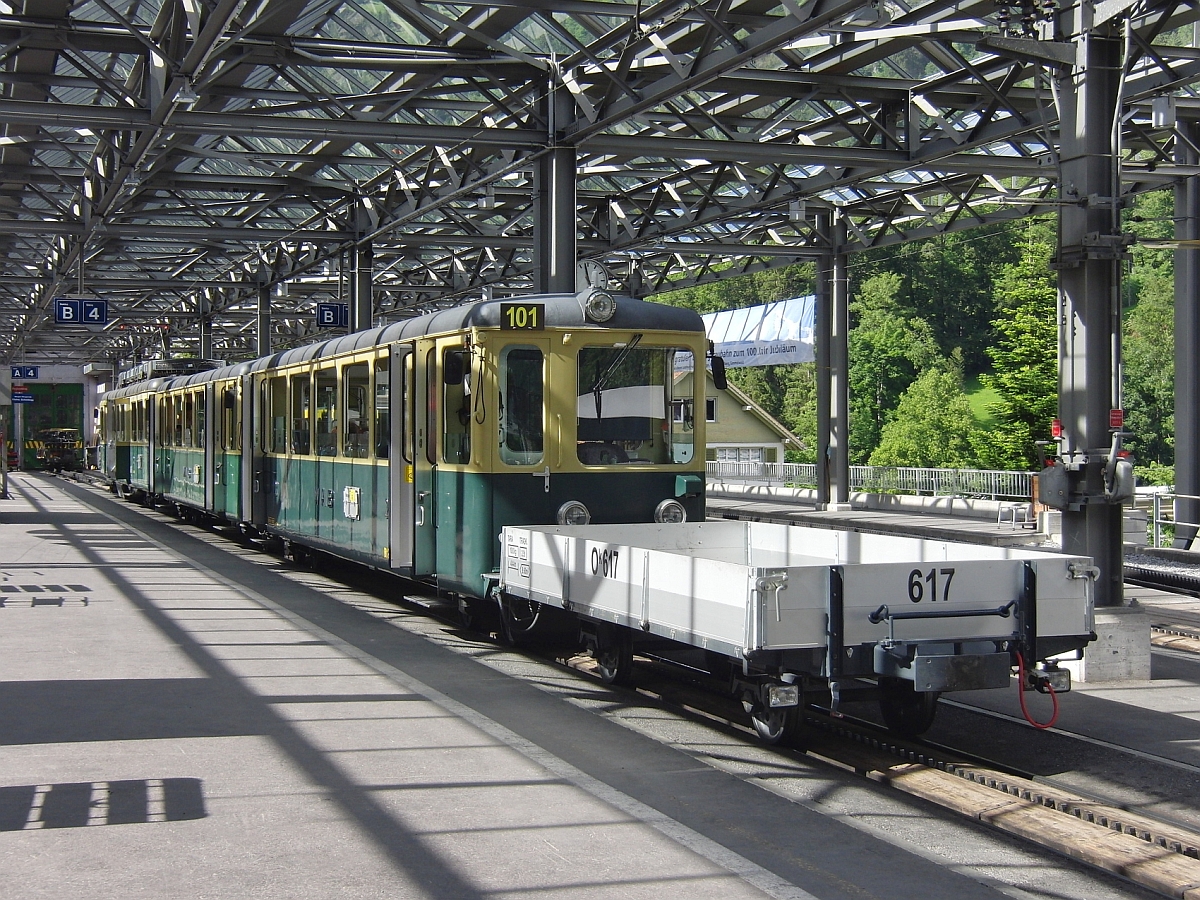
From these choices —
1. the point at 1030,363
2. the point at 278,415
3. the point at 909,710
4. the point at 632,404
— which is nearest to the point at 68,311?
the point at 278,415

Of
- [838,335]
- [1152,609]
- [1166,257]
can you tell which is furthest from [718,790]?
[1166,257]

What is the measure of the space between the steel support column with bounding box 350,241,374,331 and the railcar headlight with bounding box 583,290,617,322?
18399 mm

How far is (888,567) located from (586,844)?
2461mm

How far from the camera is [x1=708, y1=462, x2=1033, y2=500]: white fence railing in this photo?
3691 centimetres

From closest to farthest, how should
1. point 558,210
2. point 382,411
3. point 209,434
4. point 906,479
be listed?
point 382,411 < point 558,210 < point 209,434 < point 906,479

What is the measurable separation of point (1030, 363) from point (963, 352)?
33250 mm

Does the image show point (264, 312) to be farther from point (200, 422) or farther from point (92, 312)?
point (200, 422)

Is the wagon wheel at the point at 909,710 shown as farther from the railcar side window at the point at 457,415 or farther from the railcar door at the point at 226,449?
the railcar door at the point at 226,449

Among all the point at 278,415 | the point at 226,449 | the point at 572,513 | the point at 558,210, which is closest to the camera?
the point at 572,513

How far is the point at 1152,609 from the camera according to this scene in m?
15.5

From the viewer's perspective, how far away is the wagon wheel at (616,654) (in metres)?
10.0

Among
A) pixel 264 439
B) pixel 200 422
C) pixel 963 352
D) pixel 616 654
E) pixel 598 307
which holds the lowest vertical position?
pixel 616 654

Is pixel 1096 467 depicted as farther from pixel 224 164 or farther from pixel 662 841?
pixel 224 164

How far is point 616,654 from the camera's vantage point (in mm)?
10164
